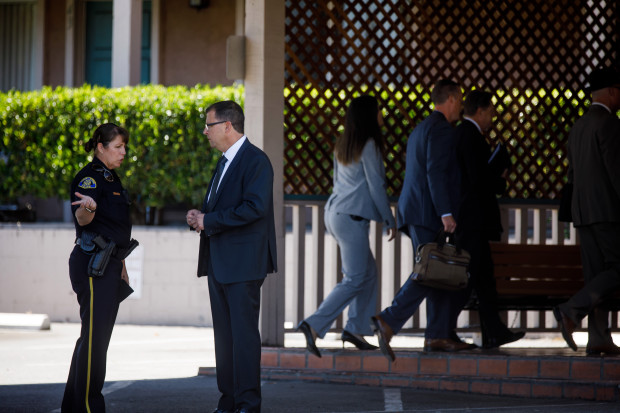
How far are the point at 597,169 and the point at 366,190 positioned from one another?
1.57 meters

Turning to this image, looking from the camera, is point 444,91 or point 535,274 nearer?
point 444,91

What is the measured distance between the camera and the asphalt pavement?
6652 millimetres

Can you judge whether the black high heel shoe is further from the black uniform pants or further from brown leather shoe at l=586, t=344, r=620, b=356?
the black uniform pants

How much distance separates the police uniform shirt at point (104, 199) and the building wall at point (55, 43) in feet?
39.6

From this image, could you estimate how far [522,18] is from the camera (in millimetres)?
9273

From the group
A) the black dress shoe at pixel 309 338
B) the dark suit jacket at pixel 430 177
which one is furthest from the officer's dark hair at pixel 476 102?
the black dress shoe at pixel 309 338

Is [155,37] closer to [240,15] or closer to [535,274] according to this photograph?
[240,15]

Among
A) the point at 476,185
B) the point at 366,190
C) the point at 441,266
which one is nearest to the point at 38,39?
the point at 366,190

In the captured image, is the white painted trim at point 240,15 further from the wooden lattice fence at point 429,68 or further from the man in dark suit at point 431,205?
the man in dark suit at point 431,205

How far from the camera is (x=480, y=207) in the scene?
768cm

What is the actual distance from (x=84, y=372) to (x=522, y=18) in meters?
5.22

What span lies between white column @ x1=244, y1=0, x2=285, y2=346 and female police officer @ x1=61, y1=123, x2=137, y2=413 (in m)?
2.54

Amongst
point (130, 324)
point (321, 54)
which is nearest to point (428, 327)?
point (321, 54)

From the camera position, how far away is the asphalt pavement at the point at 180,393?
6.65m
